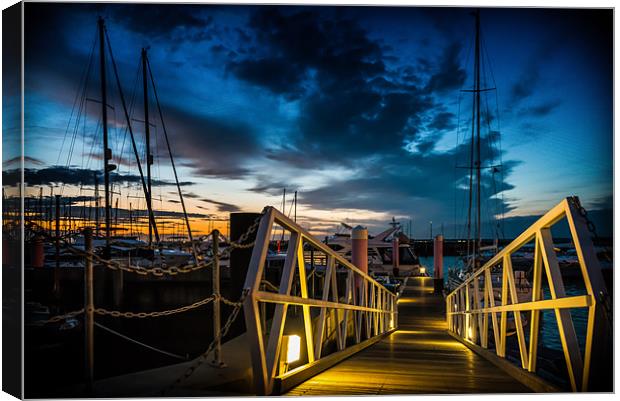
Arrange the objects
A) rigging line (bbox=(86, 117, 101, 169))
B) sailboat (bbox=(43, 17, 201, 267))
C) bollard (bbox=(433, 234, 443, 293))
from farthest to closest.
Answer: bollard (bbox=(433, 234, 443, 293)), sailboat (bbox=(43, 17, 201, 267)), rigging line (bbox=(86, 117, 101, 169))

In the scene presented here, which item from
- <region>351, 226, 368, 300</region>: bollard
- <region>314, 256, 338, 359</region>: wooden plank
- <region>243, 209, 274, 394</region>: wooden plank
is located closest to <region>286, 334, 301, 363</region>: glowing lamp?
<region>243, 209, 274, 394</region>: wooden plank

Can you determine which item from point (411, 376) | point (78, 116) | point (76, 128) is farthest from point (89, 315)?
point (78, 116)

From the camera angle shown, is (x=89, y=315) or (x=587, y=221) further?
(x=89, y=315)

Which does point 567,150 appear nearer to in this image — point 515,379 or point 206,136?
point 515,379

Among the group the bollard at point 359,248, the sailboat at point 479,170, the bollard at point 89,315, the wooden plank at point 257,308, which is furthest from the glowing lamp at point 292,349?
the sailboat at point 479,170

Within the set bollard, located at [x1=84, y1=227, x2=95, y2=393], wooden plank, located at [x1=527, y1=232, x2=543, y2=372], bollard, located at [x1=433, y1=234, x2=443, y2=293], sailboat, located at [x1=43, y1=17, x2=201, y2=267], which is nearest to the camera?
bollard, located at [x1=84, y1=227, x2=95, y2=393]

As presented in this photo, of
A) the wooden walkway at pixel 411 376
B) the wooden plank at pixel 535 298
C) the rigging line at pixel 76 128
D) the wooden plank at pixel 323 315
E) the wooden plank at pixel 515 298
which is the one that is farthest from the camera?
the rigging line at pixel 76 128

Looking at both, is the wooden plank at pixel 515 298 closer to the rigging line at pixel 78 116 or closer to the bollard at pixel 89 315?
the bollard at pixel 89 315

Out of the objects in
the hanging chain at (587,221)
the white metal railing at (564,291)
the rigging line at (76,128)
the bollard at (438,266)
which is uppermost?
the rigging line at (76,128)

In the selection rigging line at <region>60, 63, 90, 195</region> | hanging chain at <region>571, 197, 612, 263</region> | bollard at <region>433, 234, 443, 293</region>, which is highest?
rigging line at <region>60, 63, 90, 195</region>

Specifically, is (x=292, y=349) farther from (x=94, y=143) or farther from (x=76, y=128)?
(x=94, y=143)

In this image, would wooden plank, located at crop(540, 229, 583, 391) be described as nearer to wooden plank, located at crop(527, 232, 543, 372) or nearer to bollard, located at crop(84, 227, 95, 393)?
wooden plank, located at crop(527, 232, 543, 372)

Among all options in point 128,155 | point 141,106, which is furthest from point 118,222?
point 141,106

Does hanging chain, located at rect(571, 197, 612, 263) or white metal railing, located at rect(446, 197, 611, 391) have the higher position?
hanging chain, located at rect(571, 197, 612, 263)
